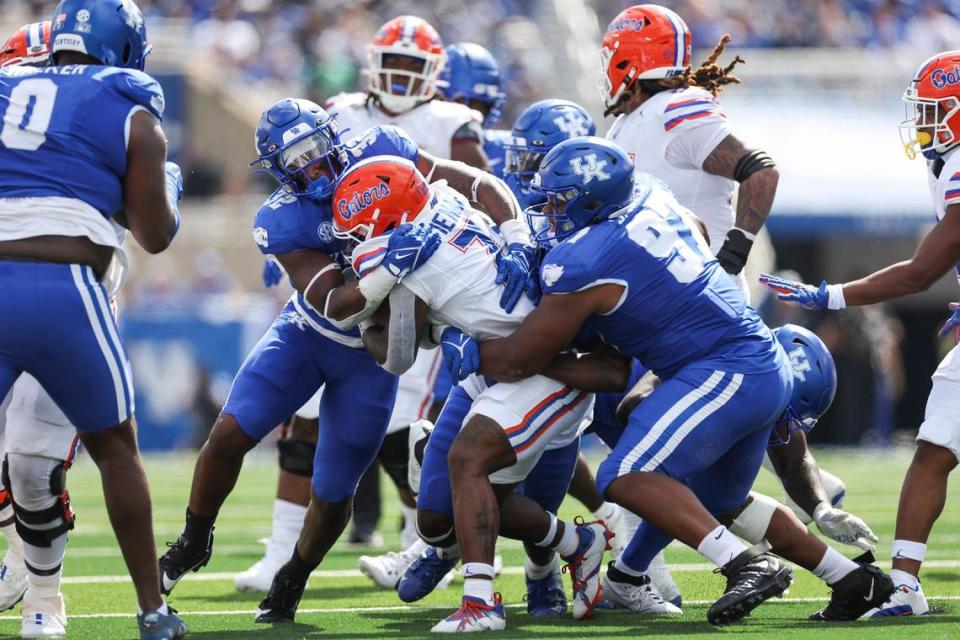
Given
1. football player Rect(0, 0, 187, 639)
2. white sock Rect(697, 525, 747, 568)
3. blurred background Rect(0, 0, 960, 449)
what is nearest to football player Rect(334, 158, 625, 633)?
white sock Rect(697, 525, 747, 568)

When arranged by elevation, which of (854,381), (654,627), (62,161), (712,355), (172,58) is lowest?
(854,381)

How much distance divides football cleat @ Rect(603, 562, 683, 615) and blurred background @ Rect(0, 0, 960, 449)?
398 inches

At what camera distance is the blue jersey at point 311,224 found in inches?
213

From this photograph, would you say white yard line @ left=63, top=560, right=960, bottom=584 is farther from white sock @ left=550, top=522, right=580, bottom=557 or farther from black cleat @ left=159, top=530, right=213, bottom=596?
white sock @ left=550, top=522, right=580, bottom=557

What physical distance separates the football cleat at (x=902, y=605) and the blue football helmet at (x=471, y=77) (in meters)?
3.82

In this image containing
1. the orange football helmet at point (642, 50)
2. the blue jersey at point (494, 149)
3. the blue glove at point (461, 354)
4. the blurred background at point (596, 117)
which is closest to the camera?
the blue glove at point (461, 354)

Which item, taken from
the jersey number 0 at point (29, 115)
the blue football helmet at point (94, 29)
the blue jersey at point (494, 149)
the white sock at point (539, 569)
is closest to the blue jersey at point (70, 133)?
the jersey number 0 at point (29, 115)

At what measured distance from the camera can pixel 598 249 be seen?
4.92 metres

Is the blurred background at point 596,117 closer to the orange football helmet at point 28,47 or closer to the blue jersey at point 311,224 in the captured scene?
the orange football helmet at point 28,47

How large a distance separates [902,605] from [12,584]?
3.05m

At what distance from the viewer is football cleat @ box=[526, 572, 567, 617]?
555cm

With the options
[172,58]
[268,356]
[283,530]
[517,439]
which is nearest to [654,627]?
[517,439]

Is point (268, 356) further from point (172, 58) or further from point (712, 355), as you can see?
point (172, 58)

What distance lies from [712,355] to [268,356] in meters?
1.57
